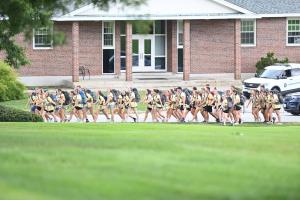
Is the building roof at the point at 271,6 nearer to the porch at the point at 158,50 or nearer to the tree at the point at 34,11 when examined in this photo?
the porch at the point at 158,50

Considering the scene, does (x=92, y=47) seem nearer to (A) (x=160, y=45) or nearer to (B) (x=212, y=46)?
(A) (x=160, y=45)

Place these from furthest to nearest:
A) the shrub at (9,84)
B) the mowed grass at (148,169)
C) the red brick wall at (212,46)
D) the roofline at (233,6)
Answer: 1. the red brick wall at (212,46)
2. the roofline at (233,6)
3. the shrub at (9,84)
4. the mowed grass at (148,169)

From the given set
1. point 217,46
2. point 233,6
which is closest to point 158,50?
point 217,46

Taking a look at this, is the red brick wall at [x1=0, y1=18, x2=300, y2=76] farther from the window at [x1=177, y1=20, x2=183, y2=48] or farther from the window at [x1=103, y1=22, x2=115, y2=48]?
the window at [x1=177, y1=20, x2=183, y2=48]

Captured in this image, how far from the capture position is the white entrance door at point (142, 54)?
49250 mm

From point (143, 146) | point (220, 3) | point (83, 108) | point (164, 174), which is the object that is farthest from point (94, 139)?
point (220, 3)

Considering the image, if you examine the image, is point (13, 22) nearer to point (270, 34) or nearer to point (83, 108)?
point (83, 108)

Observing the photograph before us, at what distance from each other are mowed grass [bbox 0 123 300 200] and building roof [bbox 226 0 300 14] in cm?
3502

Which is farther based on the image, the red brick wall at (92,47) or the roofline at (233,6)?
the red brick wall at (92,47)

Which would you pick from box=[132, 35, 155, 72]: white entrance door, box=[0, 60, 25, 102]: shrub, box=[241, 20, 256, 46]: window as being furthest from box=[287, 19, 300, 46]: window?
box=[0, 60, 25, 102]: shrub

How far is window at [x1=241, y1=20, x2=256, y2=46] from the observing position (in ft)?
163

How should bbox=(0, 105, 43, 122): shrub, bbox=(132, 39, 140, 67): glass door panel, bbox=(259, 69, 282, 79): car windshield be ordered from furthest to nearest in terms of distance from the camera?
bbox=(132, 39, 140, 67): glass door panel < bbox=(259, 69, 282, 79): car windshield < bbox=(0, 105, 43, 122): shrub

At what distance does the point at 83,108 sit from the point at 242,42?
2040 cm

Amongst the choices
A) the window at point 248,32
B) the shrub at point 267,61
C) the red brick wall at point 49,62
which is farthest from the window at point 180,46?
the red brick wall at point 49,62
